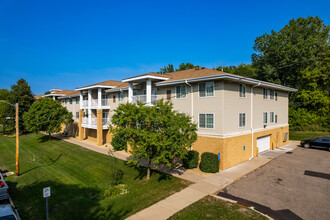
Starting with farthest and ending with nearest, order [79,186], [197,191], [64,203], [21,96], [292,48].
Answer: [21,96] < [292,48] < [79,186] < [197,191] < [64,203]

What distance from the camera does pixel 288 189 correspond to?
12.0 meters

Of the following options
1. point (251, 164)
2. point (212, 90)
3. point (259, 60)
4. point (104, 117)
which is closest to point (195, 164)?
point (251, 164)

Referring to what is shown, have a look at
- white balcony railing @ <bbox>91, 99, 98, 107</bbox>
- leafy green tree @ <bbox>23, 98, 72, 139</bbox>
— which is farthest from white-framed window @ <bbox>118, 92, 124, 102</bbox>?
leafy green tree @ <bbox>23, 98, 72, 139</bbox>

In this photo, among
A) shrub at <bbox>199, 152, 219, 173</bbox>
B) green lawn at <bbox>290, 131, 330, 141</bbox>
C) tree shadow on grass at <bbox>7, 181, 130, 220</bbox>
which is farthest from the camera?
green lawn at <bbox>290, 131, 330, 141</bbox>

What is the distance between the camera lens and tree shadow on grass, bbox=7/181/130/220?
975cm

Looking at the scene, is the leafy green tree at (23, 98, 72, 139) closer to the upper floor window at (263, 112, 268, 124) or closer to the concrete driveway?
the concrete driveway

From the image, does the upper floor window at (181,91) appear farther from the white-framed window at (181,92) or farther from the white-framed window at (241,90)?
the white-framed window at (241,90)

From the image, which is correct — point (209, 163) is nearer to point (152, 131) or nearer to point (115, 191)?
point (152, 131)

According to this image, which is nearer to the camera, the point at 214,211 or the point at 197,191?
the point at 214,211

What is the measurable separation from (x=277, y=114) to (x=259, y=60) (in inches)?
728

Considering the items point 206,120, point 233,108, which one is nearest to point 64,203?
point 206,120

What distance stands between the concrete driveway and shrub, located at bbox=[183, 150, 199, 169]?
3.71 m

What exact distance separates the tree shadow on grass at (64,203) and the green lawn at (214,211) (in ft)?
9.90

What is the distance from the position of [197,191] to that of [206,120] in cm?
635
